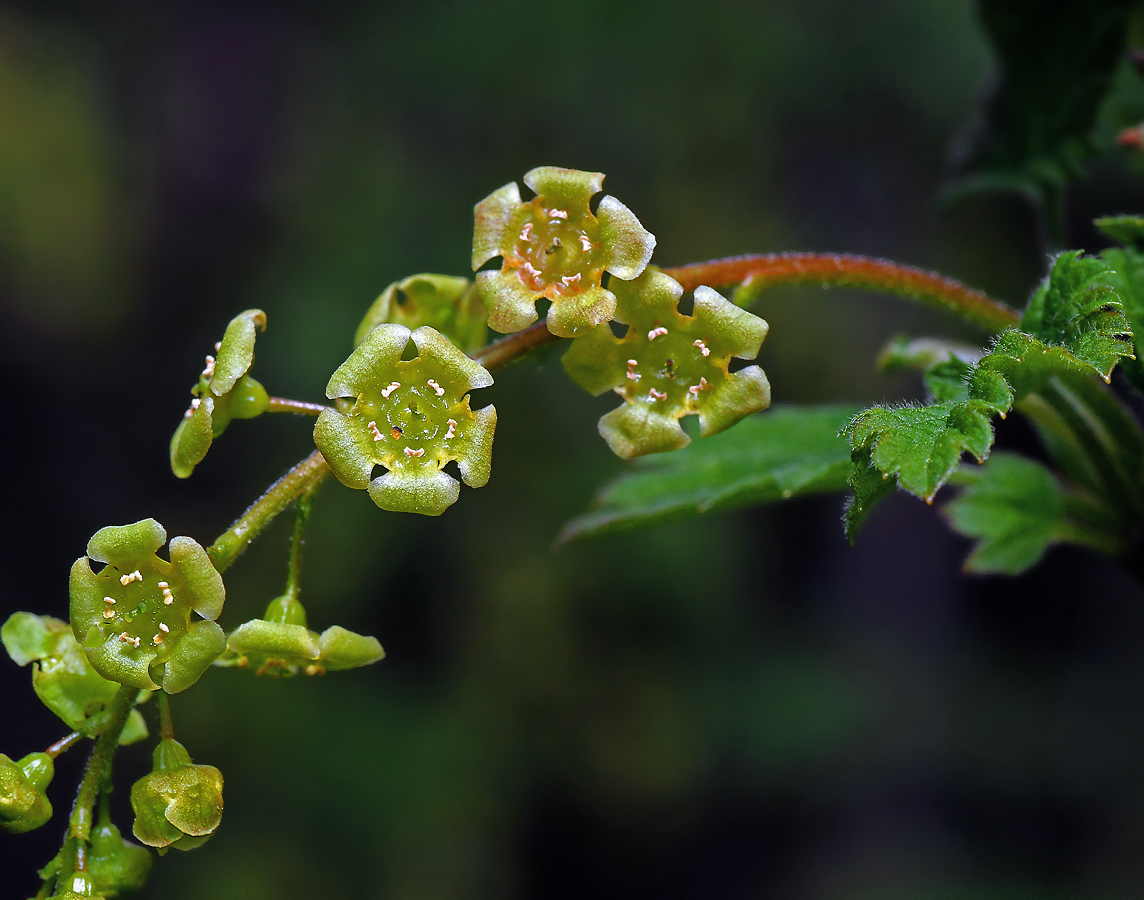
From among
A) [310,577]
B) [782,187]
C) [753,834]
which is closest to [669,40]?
[782,187]

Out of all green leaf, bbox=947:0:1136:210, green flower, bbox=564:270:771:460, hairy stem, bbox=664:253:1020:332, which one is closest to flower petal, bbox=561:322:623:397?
green flower, bbox=564:270:771:460

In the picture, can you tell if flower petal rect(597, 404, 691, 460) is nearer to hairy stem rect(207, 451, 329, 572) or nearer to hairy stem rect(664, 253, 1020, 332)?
hairy stem rect(664, 253, 1020, 332)

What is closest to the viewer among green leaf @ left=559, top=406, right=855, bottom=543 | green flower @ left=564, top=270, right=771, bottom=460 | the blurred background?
green flower @ left=564, top=270, right=771, bottom=460

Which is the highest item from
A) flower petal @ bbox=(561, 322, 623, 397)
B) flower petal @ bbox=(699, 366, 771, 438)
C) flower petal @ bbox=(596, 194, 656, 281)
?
flower petal @ bbox=(596, 194, 656, 281)

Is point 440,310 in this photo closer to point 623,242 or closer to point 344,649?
point 623,242

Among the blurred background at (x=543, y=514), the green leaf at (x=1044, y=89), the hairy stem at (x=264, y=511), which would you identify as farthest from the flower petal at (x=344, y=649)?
the blurred background at (x=543, y=514)
